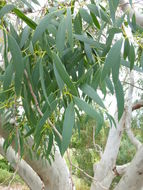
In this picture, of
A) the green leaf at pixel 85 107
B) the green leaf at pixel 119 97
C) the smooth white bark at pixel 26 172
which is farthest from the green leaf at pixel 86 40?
the smooth white bark at pixel 26 172

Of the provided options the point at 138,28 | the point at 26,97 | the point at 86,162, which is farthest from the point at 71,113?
the point at 86,162

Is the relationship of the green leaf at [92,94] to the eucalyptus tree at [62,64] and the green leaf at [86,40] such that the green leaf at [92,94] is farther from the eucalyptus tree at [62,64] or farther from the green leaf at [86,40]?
the green leaf at [86,40]

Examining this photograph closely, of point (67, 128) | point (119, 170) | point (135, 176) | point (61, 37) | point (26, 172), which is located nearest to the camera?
point (67, 128)

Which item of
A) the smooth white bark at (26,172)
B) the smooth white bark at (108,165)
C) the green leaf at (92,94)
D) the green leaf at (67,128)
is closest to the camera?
the green leaf at (67,128)

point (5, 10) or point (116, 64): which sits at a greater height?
point (5, 10)

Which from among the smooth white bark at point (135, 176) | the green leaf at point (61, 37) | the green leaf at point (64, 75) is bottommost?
the smooth white bark at point (135, 176)

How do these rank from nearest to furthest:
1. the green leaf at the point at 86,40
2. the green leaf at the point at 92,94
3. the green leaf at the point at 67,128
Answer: the green leaf at the point at 67,128 → the green leaf at the point at 92,94 → the green leaf at the point at 86,40

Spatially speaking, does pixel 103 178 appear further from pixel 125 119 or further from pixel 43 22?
pixel 43 22

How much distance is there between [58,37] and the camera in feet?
2.32

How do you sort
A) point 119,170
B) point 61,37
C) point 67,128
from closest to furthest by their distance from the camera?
point 67,128 → point 61,37 → point 119,170

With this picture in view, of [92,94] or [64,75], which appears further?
[92,94]

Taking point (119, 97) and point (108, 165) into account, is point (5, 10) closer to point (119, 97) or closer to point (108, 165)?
point (119, 97)

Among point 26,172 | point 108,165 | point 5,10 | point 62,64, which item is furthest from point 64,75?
point 108,165

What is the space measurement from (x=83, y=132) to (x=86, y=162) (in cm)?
38
